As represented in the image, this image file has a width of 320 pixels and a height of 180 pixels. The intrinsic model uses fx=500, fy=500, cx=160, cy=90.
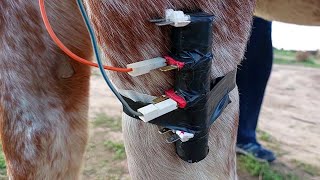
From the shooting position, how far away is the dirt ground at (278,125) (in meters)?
2.57

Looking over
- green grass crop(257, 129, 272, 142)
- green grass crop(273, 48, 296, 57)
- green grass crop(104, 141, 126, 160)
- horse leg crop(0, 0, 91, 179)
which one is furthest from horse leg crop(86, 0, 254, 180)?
green grass crop(273, 48, 296, 57)

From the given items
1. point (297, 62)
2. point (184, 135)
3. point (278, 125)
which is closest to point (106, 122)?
point (278, 125)

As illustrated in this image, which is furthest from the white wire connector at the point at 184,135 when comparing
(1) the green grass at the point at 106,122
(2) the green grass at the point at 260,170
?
(1) the green grass at the point at 106,122

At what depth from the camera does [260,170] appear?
252 centimetres

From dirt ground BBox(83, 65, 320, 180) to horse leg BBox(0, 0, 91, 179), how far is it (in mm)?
1139

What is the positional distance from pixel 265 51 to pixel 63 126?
4.73ft

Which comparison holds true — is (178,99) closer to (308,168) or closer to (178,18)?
(178,18)

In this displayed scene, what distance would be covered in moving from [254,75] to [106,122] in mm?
976

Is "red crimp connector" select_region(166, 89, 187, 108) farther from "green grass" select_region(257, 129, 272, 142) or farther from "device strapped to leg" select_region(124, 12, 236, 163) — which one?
"green grass" select_region(257, 129, 272, 142)

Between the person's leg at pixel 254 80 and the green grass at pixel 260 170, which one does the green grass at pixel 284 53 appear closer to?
the person's leg at pixel 254 80

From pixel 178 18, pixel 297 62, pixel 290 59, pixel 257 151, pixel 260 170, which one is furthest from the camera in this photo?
pixel 290 59

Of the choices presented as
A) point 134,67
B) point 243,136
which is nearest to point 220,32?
point 134,67

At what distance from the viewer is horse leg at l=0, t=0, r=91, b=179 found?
1219mm

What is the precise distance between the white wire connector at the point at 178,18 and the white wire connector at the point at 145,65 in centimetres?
6
